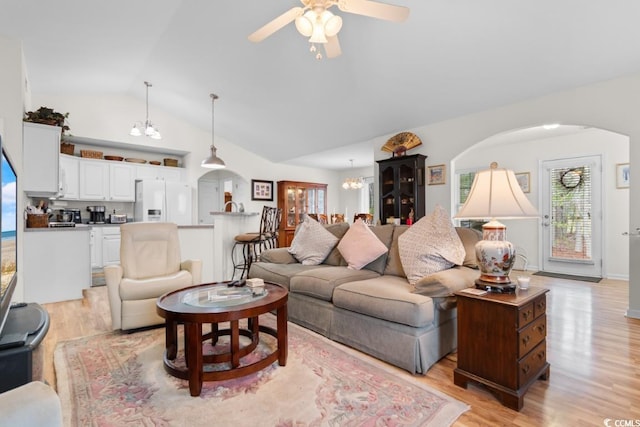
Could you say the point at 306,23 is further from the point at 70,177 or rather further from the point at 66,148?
the point at 70,177

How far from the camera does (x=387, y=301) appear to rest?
2.11 metres

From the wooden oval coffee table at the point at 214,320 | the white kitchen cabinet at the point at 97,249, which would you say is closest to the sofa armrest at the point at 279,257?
the wooden oval coffee table at the point at 214,320

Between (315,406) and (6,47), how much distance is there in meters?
4.76

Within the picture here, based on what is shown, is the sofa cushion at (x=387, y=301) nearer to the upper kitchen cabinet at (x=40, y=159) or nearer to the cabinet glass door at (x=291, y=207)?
the upper kitchen cabinet at (x=40, y=159)

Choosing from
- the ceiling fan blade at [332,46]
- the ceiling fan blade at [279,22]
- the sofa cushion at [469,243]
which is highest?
the ceiling fan blade at [279,22]

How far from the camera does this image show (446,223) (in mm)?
2523

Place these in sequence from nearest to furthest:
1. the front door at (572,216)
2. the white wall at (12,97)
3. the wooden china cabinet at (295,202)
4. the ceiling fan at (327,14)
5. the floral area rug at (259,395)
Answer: the floral area rug at (259,395), the ceiling fan at (327,14), the white wall at (12,97), the front door at (572,216), the wooden china cabinet at (295,202)

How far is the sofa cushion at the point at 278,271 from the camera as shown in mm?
2973

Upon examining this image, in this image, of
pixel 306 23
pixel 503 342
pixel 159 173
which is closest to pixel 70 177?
pixel 159 173

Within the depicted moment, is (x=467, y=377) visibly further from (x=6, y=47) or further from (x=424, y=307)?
(x=6, y=47)

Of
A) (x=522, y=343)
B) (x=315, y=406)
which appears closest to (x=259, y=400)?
(x=315, y=406)

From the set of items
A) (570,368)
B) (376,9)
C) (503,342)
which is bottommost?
(570,368)

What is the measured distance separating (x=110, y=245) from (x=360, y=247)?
15.8 feet

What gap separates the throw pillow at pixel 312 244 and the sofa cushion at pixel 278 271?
108 mm
